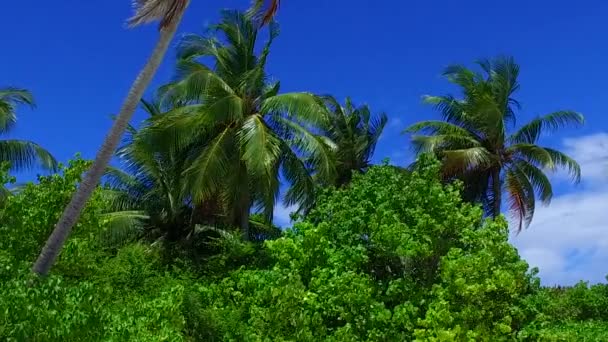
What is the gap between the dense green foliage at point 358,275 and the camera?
16.1 metres

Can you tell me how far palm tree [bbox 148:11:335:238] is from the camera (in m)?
24.3

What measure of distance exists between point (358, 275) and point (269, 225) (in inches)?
475

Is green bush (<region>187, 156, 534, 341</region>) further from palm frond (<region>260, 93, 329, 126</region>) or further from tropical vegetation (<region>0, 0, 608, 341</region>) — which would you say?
palm frond (<region>260, 93, 329, 126</region>)

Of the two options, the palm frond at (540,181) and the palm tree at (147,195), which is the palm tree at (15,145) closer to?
the palm tree at (147,195)

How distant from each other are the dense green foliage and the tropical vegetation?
0.04m

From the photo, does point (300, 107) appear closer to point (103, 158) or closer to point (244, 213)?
point (244, 213)

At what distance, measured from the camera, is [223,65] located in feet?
87.6

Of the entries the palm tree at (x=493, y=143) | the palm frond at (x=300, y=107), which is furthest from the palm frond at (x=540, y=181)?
the palm frond at (x=300, y=107)

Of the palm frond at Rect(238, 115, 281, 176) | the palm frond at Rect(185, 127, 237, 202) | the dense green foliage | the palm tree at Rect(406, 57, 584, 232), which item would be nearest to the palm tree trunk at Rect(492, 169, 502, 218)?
the palm tree at Rect(406, 57, 584, 232)

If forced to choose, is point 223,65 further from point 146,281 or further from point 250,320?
point 250,320

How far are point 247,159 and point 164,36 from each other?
9174mm

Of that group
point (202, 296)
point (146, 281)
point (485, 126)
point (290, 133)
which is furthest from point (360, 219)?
point (485, 126)

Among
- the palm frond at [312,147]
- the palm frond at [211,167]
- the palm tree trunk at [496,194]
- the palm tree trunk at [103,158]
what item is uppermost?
the palm tree trunk at [496,194]

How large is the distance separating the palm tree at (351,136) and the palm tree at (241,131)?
5.13 meters
